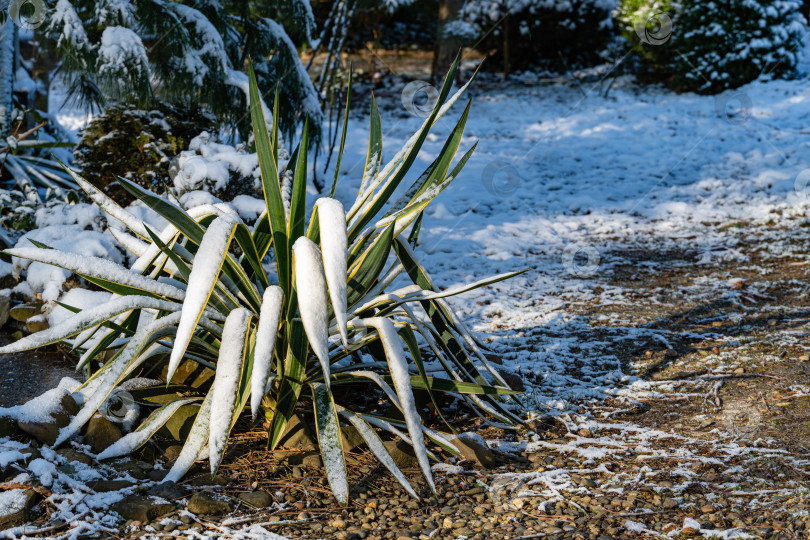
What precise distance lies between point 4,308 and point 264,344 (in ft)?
6.75

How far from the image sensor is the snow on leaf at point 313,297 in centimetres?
189

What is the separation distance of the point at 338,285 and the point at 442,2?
9231 mm

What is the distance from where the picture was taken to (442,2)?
1020cm

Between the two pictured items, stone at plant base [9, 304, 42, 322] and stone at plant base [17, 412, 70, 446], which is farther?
stone at plant base [9, 304, 42, 322]

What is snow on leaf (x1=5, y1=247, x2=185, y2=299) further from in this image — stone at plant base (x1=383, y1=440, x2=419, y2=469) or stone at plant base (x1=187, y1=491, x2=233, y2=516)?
stone at plant base (x1=383, y1=440, x2=419, y2=469)

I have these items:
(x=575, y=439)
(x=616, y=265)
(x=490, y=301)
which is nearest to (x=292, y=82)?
(x=490, y=301)

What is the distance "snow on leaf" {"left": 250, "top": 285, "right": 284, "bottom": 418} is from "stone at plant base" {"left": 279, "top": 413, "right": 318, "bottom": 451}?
45 cm

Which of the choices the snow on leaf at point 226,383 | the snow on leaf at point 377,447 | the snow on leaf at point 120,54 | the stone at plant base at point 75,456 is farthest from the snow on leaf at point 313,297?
the snow on leaf at point 120,54

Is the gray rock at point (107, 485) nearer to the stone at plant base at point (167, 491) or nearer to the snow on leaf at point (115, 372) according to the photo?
the stone at plant base at point (167, 491)

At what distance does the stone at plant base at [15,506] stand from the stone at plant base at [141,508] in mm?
225

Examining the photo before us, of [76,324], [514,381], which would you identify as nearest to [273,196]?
[76,324]

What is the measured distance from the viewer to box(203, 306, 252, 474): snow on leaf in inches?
76.5

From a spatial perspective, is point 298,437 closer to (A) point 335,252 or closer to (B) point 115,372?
(B) point 115,372

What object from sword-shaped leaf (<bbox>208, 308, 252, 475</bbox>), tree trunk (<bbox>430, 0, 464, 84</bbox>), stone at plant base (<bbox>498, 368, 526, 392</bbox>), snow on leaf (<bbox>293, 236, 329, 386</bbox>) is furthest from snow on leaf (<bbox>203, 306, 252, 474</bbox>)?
tree trunk (<bbox>430, 0, 464, 84</bbox>)
